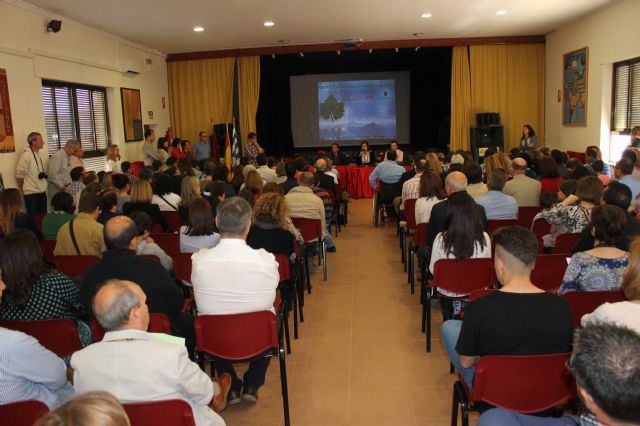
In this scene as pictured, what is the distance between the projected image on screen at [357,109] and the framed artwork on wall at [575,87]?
4.24 metres

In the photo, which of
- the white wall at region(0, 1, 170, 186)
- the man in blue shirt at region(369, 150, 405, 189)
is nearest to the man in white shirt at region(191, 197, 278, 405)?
the man in blue shirt at region(369, 150, 405, 189)

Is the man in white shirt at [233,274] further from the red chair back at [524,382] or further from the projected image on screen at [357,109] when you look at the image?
the projected image on screen at [357,109]

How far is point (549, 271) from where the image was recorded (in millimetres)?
3480

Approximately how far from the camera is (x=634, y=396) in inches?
47.9

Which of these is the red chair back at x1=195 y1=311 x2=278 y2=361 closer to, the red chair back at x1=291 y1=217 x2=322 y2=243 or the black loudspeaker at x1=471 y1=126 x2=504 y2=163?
the red chair back at x1=291 y1=217 x2=322 y2=243

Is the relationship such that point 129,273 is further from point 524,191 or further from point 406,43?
point 406,43

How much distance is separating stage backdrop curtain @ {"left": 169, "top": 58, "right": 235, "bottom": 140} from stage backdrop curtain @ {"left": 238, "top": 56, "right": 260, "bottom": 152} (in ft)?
0.81

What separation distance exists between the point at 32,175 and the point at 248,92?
6838 mm

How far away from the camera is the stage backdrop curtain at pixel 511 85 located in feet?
40.9

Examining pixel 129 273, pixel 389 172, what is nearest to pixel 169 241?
pixel 129 273

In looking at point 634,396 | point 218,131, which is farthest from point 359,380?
point 218,131

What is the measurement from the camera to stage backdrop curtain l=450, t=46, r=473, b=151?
12617mm

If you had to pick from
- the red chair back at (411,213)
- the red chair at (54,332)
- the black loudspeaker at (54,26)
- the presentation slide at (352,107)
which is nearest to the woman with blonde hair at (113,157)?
the black loudspeaker at (54,26)

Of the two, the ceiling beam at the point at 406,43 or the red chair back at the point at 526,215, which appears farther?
the ceiling beam at the point at 406,43
